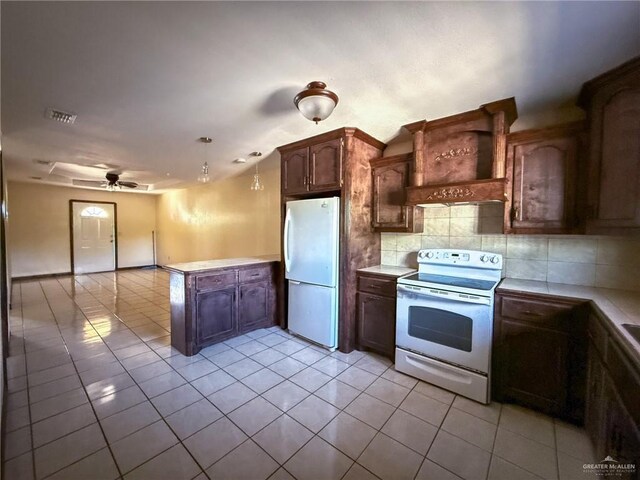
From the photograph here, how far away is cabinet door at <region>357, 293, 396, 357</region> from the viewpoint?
2.61 metres

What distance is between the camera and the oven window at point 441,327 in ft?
6.89

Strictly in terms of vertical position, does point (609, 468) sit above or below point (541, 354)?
below

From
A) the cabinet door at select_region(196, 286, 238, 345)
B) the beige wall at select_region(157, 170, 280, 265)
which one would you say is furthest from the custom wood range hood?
the beige wall at select_region(157, 170, 280, 265)

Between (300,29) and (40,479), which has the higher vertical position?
(300,29)

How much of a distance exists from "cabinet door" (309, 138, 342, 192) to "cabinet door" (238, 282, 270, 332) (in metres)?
1.39

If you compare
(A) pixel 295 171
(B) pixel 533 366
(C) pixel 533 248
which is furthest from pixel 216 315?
(C) pixel 533 248

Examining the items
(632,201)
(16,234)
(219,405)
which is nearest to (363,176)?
(632,201)

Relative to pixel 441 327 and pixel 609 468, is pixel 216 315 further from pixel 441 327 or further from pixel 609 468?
pixel 609 468

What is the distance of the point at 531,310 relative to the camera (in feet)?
6.24

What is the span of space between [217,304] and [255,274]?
1.84 ft

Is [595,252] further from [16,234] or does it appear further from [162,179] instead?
[16,234]

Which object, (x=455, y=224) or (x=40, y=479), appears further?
(x=455, y=224)

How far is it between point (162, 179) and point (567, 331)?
6.34m

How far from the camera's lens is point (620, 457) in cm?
113
